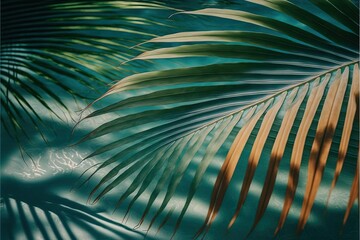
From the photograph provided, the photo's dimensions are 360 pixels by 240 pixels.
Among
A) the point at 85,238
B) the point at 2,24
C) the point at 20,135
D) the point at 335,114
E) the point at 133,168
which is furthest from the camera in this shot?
the point at 20,135

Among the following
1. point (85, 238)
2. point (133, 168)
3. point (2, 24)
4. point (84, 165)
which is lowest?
point (85, 238)

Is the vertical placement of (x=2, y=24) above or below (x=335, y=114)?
above

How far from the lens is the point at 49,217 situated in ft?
3.82

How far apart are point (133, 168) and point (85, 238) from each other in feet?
1.86

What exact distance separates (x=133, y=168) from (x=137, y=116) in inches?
3.9

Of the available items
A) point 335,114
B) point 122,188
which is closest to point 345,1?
point 335,114

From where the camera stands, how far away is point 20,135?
1417 millimetres

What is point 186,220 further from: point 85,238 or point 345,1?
point 345,1

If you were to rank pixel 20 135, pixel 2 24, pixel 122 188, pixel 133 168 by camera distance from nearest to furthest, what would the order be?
pixel 133 168 < pixel 2 24 < pixel 122 188 < pixel 20 135

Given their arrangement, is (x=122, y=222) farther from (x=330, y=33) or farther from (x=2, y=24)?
(x=330, y=33)

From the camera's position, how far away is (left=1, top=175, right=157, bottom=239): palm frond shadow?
112 cm

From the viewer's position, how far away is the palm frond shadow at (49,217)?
112 centimetres

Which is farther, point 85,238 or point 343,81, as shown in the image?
point 85,238

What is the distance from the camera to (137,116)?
0.61 metres
